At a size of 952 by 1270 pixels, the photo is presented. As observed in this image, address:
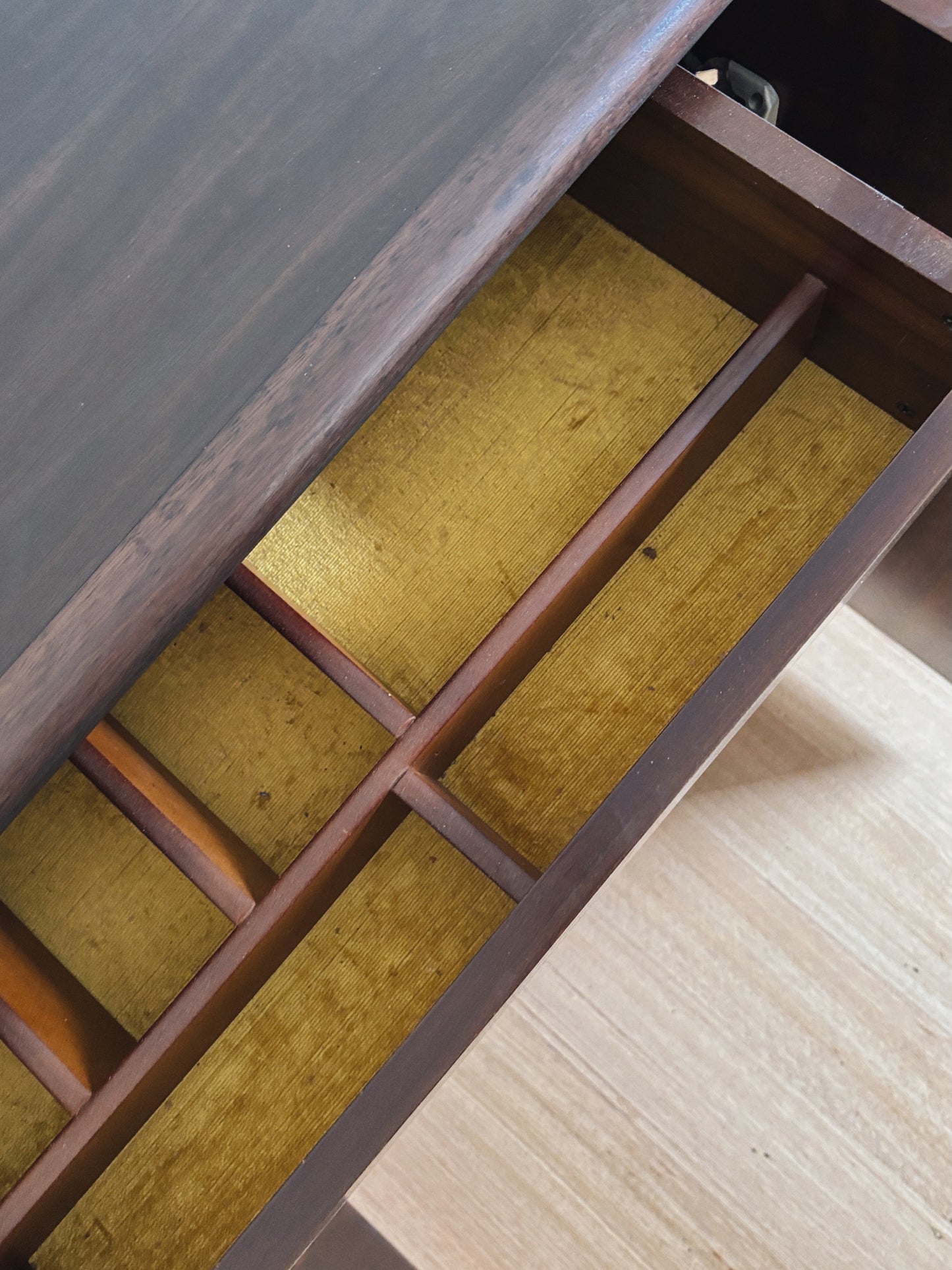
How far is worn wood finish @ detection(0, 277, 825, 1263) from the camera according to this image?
22.5 inches

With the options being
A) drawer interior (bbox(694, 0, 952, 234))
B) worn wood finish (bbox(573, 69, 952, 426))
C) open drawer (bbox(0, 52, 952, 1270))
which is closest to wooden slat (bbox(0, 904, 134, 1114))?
open drawer (bbox(0, 52, 952, 1270))

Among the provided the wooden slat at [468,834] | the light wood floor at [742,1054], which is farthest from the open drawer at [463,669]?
the light wood floor at [742,1054]

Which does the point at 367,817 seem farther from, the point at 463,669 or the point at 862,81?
the point at 862,81

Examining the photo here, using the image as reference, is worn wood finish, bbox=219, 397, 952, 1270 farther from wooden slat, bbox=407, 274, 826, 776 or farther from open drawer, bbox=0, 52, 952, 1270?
wooden slat, bbox=407, 274, 826, 776

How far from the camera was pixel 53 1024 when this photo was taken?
24.3 inches

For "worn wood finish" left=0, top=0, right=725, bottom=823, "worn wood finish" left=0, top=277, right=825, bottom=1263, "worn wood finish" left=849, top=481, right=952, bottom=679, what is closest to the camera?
"worn wood finish" left=0, top=0, right=725, bottom=823

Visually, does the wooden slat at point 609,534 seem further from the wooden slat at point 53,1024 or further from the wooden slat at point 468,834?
the wooden slat at point 53,1024

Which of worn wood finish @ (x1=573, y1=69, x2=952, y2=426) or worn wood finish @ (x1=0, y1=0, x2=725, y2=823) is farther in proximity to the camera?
worn wood finish @ (x1=573, y1=69, x2=952, y2=426)

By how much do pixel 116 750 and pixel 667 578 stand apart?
1.19 feet

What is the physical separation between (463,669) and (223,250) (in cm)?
25

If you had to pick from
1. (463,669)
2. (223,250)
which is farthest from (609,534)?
(223,250)

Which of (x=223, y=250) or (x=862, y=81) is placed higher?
(x=862, y=81)

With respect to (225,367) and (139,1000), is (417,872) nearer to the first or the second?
(139,1000)

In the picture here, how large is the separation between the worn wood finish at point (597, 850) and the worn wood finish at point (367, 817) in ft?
0.36
